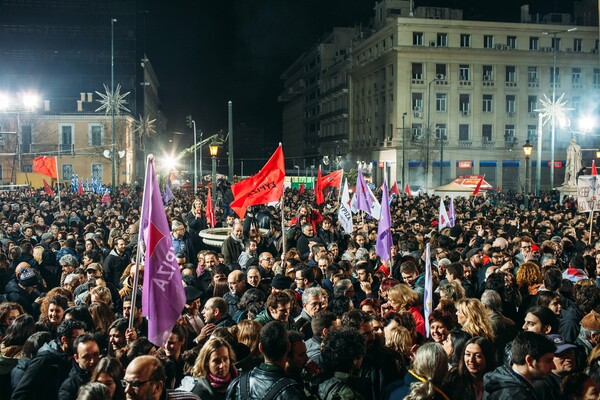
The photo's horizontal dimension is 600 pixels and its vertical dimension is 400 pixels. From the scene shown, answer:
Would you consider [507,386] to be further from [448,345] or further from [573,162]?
[573,162]

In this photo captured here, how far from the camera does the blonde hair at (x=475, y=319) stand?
19.7 feet

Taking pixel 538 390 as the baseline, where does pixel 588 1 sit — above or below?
above

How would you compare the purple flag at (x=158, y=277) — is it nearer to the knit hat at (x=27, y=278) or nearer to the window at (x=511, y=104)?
the knit hat at (x=27, y=278)

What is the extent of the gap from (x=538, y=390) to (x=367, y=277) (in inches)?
176

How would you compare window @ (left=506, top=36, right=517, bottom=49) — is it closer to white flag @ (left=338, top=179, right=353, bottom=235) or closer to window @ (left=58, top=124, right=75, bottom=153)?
window @ (left=58, top=124, right=75, bottom=153)

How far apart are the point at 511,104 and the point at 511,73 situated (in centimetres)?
279

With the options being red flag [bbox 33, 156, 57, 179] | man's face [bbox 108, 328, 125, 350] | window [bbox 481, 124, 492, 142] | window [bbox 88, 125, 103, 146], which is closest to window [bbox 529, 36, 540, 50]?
window [bbox 481, 124, 492, 142]

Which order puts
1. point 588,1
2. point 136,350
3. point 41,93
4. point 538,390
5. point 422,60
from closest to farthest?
point 538,390
point 136,350
point 422,60
point 588,1
point 41,93

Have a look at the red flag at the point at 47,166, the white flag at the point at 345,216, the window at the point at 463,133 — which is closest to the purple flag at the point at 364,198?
the white flag at the point at 345,216

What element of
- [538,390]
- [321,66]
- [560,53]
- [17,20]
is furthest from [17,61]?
[538,390]

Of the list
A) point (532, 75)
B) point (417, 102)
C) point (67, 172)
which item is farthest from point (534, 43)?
point (67, 172)

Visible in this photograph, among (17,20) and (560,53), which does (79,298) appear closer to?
(560,53)

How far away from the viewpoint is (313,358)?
18.8 feet

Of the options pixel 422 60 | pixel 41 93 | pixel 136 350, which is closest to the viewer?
pixel 136 350
